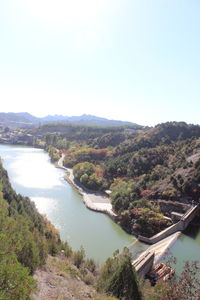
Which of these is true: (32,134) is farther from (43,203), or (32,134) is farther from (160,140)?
(43,203)

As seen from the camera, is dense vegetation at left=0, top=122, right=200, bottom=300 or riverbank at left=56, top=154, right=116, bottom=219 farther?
riverbank at left=56, top=154, right=116, bottom=219

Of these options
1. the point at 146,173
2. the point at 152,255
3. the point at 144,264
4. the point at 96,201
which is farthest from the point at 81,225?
the point at 146,173

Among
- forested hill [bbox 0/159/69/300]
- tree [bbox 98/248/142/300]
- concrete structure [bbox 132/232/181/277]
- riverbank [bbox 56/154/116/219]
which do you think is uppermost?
forested hill [bbox 0/159/69/300]

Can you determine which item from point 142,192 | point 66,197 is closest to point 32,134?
point 66,197

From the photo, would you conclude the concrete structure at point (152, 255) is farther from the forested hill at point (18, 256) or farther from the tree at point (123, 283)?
the forested hill at point (18, 256)

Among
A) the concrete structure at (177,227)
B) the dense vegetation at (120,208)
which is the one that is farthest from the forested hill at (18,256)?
the concrete structure at (177,227)

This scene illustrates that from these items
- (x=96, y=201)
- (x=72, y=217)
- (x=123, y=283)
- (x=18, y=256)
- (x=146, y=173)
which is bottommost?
(x=72, y=217)

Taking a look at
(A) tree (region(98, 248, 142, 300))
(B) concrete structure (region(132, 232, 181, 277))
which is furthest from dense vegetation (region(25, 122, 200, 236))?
(A) tree (region(98, 248, 142, 300))

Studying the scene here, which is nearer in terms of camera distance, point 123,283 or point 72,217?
point 123,283

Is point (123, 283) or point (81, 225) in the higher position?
point (123, 283)

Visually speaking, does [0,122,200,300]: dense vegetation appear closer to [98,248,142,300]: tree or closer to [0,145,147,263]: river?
[98,248,142,300]: tree

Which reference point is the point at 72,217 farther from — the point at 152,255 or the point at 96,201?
the point at 152,255
